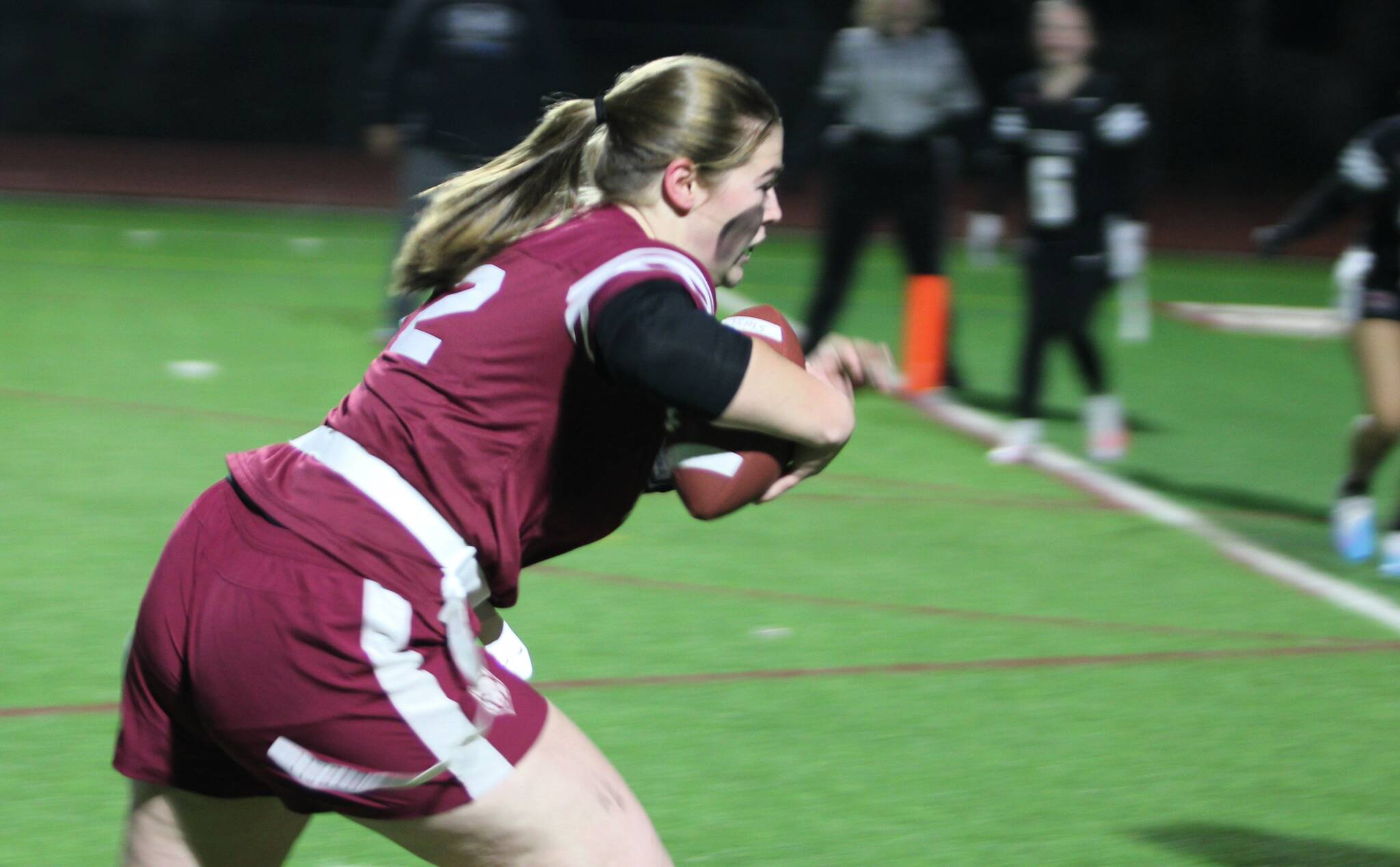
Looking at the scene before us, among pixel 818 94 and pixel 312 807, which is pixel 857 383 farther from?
pixel 818 94

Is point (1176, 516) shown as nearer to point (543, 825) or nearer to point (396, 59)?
point (396, 59)

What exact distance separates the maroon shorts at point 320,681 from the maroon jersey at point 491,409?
6 centimetres

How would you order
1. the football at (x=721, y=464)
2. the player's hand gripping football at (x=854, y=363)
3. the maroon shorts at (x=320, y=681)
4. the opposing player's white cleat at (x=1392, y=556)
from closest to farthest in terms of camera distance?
the maroon shorts at (x=320, y=681)
the football at (x=721, y=464)
the player's hand gripping football at (x=854, y=363)
the opposing player's white cleat at (x=1392, y=556)

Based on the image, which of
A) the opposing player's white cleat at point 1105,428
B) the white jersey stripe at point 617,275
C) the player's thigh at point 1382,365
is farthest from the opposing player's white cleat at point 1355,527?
the white jersey stripe at point 617,275

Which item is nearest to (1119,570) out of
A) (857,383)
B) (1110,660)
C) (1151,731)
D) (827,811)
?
(1110,660)

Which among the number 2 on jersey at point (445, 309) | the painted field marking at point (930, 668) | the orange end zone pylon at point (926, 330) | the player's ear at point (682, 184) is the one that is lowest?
the orange end zone pylon at point (926, 330)

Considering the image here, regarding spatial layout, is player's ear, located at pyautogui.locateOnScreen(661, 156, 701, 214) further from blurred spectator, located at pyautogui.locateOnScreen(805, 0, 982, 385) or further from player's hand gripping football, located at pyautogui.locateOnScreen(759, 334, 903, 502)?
blurred spectator, located at pyautogui.locateOnScreen(805, 0, 982, 385)

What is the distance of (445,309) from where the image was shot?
2533 mm

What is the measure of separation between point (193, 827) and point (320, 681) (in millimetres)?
496

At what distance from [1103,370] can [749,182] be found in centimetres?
652

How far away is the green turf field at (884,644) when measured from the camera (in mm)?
4301

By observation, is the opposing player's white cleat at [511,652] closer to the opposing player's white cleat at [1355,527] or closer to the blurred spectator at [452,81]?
the opposing player's white cleat at [1355,527]

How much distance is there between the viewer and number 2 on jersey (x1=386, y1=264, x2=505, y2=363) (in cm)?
250

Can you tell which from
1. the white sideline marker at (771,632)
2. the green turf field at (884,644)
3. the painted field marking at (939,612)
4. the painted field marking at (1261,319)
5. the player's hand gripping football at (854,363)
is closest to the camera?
the player's hand gripping football at (854,363)
